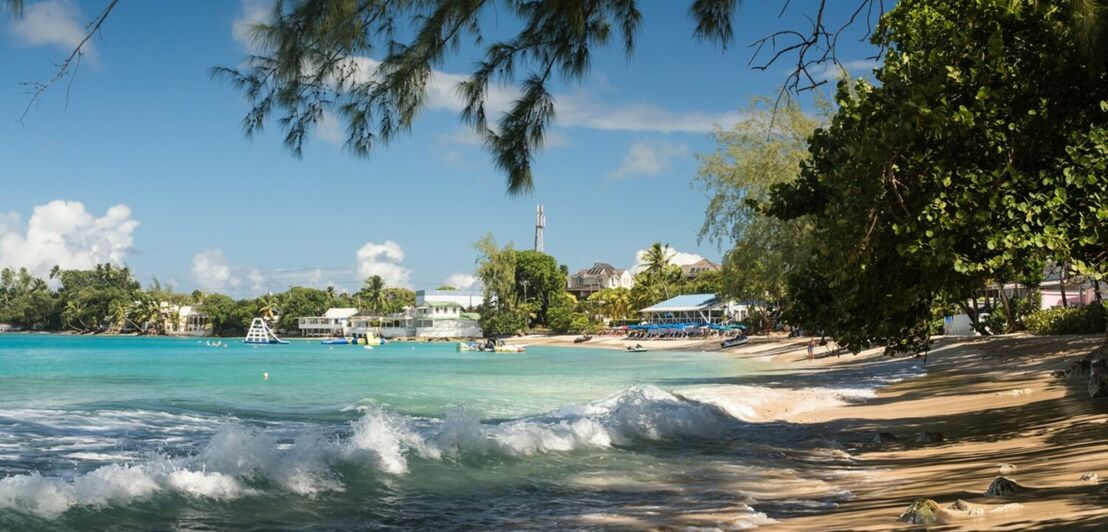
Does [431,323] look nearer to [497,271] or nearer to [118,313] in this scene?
[497,271]

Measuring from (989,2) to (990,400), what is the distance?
8.69 m

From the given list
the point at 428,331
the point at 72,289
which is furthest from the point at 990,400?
the point at 72,289

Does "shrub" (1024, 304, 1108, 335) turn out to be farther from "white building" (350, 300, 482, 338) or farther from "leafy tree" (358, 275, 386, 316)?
"leafy tree" (358, 275, 386, 316)

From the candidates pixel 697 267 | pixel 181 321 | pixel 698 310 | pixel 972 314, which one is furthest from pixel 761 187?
pixel 181 321

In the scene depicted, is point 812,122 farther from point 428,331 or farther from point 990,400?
point 428,331

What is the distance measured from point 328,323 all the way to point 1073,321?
113109mm

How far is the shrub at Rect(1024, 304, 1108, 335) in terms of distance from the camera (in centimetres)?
2928

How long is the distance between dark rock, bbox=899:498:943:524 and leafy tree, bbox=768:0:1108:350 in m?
2.96

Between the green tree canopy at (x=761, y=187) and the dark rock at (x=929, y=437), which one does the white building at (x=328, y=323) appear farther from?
the dark rock at (x=929, y=437)

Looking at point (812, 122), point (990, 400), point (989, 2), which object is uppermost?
point (812, 122)

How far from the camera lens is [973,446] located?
10.5 metres

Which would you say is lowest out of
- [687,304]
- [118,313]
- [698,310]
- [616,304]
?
[698,310]

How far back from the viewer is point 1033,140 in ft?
30.8

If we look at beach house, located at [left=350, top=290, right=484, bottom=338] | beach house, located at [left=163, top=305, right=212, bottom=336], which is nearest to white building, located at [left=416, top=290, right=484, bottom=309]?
beach house, located at [left=350, top=290, right=484, bottom=338]
